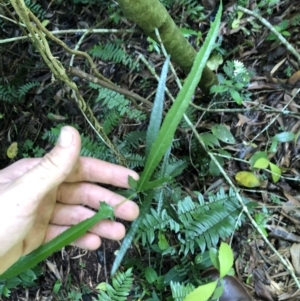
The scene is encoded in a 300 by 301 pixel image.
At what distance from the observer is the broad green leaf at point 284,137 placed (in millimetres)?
1966

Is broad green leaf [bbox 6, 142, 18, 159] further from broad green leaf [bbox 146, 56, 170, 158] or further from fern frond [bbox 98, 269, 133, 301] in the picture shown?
broad green leaf [bbox 146, 56, 170, 158]

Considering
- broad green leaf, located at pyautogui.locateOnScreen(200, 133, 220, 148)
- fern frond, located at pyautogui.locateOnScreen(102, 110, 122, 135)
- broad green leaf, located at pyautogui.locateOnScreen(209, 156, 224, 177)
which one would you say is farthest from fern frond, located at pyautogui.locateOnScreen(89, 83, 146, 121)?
broad green leaf, located at pyautogui.locateOnScreen(209, 156, 224, 177)

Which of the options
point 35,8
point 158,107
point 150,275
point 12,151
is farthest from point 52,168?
point 35,8

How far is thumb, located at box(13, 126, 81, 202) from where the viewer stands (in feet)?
4.85

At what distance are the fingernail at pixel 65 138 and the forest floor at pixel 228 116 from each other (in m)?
0.83

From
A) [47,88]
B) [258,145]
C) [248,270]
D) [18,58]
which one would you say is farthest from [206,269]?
[18,58]

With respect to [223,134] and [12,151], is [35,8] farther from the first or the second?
[223,134]

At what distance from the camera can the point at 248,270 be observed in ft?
6.83

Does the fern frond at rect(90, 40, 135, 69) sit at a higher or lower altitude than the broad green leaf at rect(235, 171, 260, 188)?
higher

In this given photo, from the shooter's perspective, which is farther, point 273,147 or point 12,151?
point 12,151

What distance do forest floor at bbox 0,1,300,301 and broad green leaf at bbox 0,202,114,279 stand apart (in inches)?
33.3

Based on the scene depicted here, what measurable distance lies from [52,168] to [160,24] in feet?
2.25

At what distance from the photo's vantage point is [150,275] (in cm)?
210

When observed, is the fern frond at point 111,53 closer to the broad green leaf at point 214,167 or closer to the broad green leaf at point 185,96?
the broad green leaf at point 214,167
